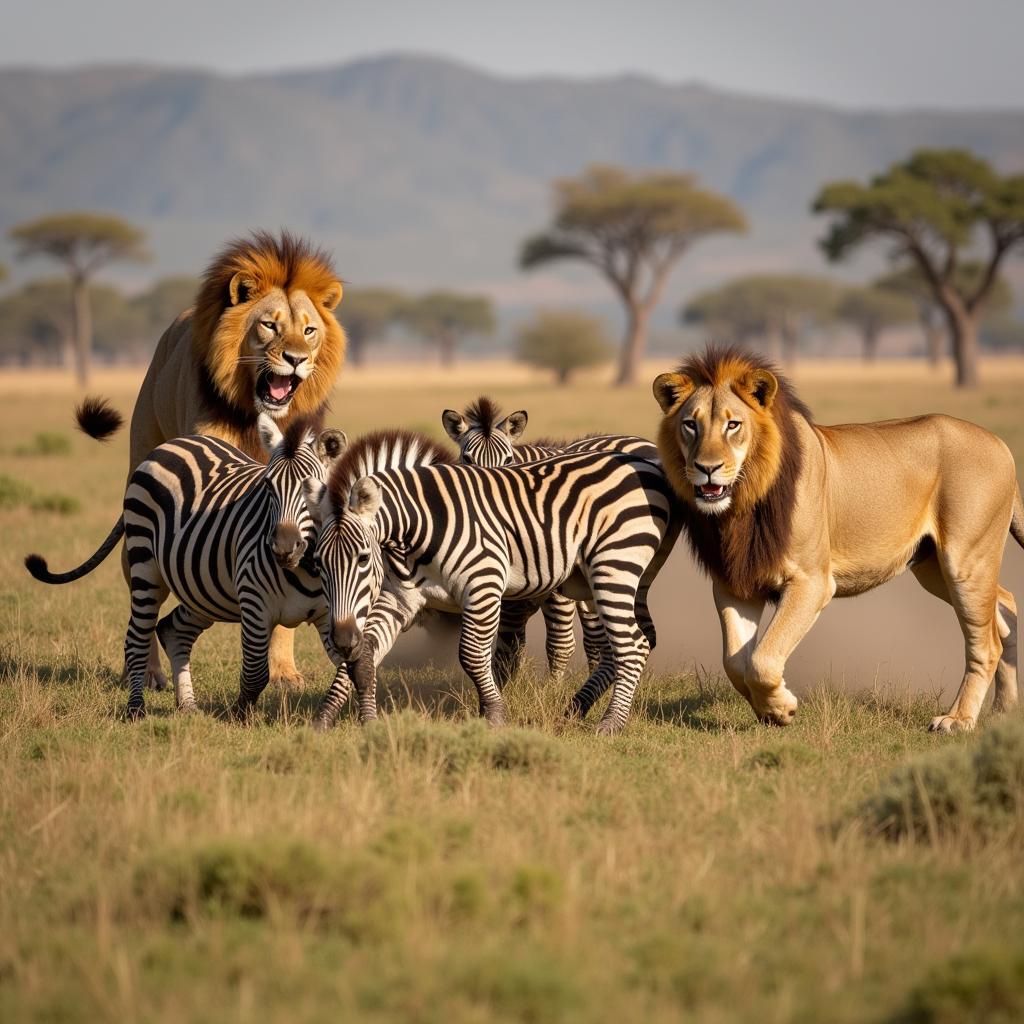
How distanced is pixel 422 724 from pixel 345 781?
62 centimetres

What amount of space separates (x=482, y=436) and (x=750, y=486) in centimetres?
246

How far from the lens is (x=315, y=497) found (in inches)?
269

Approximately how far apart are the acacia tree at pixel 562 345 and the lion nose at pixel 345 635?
60262 mm

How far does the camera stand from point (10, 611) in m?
10.4

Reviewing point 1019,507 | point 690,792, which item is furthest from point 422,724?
point 1019,507

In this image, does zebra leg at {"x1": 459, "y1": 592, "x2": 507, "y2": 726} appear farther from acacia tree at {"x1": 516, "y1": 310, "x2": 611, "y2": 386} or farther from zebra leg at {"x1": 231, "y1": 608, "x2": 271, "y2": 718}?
acacia tree at {"x1": 516, "y1": 310, "x2": 611, "y2": 386}

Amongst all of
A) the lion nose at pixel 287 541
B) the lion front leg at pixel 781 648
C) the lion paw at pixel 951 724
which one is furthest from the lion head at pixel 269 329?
Result: the lion paw at pixel 951 724

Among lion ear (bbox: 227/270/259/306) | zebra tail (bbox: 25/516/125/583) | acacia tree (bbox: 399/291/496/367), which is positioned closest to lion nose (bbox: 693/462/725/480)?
lion ear (bbox: 227/270/259/306)

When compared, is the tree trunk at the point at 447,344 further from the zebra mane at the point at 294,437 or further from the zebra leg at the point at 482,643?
the zebra leg at the point at 482,643

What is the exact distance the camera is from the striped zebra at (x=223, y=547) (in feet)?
22.7

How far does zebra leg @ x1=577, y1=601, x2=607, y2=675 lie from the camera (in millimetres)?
8500

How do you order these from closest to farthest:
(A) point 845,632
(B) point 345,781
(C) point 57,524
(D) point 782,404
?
(B) point 345,781, (D) point 782,404, (A) point 845,632, (C) point 57,524

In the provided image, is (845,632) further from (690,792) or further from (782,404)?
(690,792)

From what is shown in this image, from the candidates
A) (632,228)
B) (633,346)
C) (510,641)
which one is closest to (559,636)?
(510,641)
